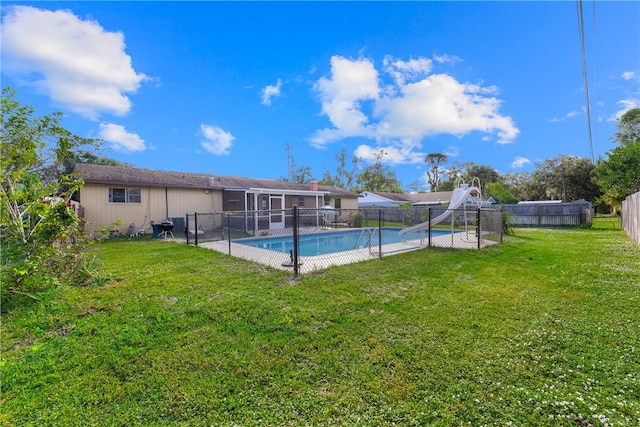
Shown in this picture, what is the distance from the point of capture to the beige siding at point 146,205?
12.0 m

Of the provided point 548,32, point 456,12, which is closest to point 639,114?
point 548,32

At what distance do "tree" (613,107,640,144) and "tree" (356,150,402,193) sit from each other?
23.5 meters

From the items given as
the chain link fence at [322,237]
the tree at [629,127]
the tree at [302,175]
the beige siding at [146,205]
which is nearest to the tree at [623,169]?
the chain link fence at [322,237]

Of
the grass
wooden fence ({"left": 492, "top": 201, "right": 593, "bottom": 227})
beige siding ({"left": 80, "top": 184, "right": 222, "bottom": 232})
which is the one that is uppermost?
beige siding ({"left": 80, "top": 184, "right": 222, "bottom": 232})

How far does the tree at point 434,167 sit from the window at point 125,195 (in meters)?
48.5

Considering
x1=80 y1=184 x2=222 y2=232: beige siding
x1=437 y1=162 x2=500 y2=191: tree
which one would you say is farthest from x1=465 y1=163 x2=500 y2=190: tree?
x1=80 y1=184 x2=222 y2=232: beige siding

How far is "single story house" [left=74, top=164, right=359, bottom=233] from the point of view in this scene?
12133 mm

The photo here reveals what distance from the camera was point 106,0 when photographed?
27.6ft

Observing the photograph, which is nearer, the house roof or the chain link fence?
the chain link fence

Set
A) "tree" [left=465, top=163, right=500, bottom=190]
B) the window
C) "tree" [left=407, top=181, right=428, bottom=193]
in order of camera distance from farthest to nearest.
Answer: "tree" [left=407, top=181, right=428, bottom=193] → "tree" [left=465, top=163, right=500, bottom=190] → the window

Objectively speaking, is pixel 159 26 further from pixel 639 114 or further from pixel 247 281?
pixel 639 114

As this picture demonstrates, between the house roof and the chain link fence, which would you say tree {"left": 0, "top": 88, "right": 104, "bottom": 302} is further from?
the house roof

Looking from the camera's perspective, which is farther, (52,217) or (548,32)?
(548,32)

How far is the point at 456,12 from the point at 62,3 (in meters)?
13.0
